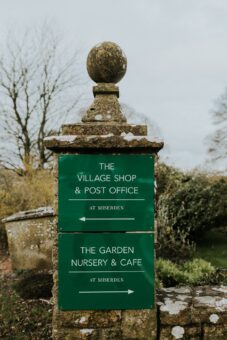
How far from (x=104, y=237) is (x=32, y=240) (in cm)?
479

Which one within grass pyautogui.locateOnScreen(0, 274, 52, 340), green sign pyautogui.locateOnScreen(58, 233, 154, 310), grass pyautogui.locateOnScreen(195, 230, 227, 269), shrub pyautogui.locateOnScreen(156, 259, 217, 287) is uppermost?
green sign pyautogui.locateOnScreen(58, 233, 154, 310)

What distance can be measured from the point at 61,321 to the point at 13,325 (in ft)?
7.76

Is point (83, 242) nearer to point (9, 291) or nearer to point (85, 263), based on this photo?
point (85, 263)

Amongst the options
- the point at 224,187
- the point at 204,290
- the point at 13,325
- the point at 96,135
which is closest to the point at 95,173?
the point at 96,135

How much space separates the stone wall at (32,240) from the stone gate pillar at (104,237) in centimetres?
433

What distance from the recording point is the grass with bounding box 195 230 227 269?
835 centimetres

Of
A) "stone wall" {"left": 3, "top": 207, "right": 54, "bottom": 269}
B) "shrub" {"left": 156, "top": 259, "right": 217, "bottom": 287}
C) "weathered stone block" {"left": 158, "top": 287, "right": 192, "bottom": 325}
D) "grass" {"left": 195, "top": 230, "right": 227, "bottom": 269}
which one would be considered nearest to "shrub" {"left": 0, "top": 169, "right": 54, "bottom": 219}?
"stone wall" {"left": 3, "top": 207, "right": 54, "bottom": 269}

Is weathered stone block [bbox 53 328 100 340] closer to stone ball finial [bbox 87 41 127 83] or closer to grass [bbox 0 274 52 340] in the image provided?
grass [bbox 0 274 52 340]

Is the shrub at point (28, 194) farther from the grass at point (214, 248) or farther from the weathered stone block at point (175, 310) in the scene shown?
the weathered stone block at point (175, 310)

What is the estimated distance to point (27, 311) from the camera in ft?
19.6

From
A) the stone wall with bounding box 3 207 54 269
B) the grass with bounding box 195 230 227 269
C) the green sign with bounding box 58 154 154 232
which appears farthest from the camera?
the grass with bounding box 195 230 227 269

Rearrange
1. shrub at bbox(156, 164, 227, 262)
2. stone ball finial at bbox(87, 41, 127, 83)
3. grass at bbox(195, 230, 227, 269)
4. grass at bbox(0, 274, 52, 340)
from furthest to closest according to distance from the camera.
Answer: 1. shrub at bbox(156, 164, 227, 262)
2. grass at bbox(195, 230, 227, 269)
3. grass at bbox(0, 274, 52, 340)
4. stone ball finial at bbox(87, 41, 127, 83)

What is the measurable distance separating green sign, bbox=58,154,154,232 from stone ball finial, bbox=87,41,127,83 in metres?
0.83

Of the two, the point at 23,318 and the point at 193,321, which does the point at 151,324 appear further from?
the point at 23,318
